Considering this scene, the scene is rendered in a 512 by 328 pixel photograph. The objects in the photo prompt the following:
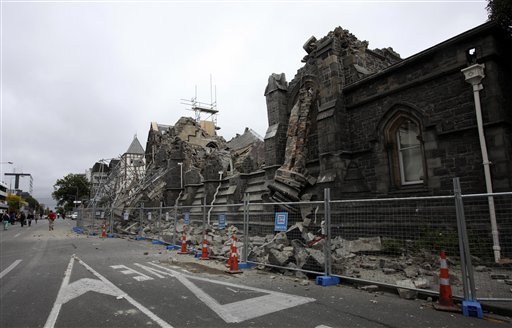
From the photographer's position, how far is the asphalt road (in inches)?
196

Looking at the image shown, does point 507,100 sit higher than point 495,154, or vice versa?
point 507,100

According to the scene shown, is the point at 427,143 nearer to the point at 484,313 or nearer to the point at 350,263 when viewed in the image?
the point at 350,263

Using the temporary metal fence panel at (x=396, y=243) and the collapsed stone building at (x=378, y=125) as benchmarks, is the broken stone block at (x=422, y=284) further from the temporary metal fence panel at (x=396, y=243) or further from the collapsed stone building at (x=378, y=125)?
the collapsed stone building at (x=378, y=125)

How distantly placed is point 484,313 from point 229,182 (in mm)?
17554

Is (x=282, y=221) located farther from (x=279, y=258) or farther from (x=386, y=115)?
(x=386, y=115)

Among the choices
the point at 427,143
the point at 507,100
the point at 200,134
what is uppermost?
the point at 200,134

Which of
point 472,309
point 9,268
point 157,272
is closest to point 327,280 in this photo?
point 472,309

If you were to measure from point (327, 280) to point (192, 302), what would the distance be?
9.50ft

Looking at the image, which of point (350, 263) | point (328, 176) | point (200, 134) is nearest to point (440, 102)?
point (328, 176)

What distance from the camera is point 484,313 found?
5.30m

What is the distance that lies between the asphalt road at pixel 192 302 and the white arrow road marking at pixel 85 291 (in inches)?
0.6

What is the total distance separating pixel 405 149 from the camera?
451 inches

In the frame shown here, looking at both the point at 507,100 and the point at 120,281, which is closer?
the point at 120,281

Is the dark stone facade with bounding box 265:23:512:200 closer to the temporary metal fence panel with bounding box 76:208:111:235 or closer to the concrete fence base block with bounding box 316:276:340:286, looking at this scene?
the concrete fence base block with bounding box 316:276:340:286
